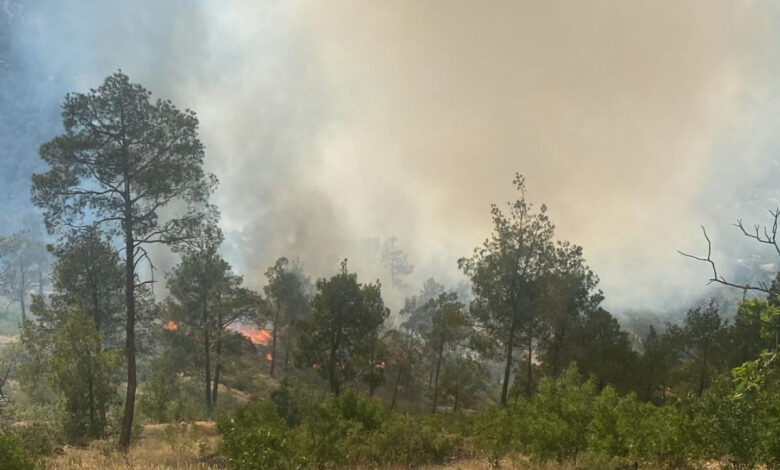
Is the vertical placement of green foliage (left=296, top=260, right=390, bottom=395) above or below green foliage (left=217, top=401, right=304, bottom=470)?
above

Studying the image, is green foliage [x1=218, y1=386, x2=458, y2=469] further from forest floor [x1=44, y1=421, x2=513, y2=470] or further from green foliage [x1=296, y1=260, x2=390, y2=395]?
green foliage [x1=296, y1=260, x2=390, y2=395]

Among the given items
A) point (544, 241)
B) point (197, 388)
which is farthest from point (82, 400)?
point (544, 241)

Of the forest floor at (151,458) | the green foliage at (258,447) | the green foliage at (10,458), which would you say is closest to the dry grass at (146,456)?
the forest floor at (151,458)

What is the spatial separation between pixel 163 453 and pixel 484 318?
19196mm

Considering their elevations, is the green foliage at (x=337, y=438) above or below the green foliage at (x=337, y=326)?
below

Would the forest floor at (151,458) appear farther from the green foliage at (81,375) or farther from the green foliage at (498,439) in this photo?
the green foliage at (81,375)

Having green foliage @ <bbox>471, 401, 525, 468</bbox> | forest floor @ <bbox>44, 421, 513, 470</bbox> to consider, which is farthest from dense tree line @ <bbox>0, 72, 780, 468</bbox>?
forest floor @ <bbox>44, 421, 513, 470</bbox>

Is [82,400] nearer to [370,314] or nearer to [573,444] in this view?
[370,314]

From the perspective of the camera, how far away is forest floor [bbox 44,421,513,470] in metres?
11.0

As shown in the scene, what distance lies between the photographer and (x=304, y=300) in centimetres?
5150

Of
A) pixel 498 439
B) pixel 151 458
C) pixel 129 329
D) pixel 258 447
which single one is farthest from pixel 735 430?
pixel 129 329

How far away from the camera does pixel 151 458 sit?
41.4 feet

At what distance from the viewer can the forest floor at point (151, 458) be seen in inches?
433

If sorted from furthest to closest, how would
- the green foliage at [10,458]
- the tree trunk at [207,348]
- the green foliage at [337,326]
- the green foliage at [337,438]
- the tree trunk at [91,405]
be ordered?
the tree trunk at [207,348] < the green foliage at [337,326] < the tree trunk at [91,405] < the green foliage at [337,438] < the green foliage at [10,458]
